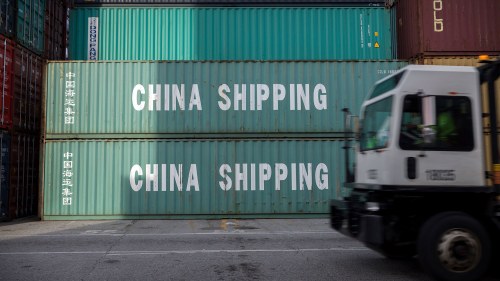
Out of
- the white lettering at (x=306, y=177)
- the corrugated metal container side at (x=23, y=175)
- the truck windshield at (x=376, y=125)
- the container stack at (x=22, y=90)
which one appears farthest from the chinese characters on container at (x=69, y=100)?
the truck windshield at (x=376, y=125)

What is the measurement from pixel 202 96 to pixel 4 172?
623cm

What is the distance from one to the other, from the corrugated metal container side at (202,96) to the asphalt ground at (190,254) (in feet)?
10.6

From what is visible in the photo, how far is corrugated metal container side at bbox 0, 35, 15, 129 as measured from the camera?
41.0 ft

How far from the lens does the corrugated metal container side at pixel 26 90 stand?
13.4 metres

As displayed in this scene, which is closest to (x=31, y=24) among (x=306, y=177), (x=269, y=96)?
(x=269, y=96)

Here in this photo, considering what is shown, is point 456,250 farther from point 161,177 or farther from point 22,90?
point 22,90

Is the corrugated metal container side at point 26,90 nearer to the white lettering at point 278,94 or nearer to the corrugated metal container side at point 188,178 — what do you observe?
the corrugated metal container side at point 188,178

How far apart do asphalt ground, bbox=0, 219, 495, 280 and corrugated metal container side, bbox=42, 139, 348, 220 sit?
1281 mm

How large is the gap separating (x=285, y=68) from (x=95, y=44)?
735cm

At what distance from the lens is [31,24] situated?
14242 mm

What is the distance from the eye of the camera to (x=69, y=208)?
13156 millimetres

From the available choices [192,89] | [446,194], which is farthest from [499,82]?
[192,89]

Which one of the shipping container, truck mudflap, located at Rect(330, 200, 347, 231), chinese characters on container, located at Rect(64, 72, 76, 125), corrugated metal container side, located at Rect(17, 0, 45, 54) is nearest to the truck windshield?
truck mudflap, located at Rect(330, 200, 347, 231)

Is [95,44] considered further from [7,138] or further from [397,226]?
[397,226]
